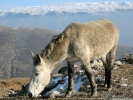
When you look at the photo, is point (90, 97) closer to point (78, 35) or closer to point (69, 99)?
point (69, 99)

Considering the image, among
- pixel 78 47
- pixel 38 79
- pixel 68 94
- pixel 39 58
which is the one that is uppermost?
pixel 78 47

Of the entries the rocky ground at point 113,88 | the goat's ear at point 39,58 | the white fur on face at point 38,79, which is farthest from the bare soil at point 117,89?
the goat's ear at point 39,58

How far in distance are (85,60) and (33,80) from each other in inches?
99.1

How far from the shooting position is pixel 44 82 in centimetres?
1179

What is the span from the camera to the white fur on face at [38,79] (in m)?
11.5

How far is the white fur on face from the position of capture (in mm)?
11453

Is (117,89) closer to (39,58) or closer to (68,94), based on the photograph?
(68,94)

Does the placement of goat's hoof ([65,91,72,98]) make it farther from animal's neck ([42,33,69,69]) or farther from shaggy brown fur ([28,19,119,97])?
animal's neck ([42,33,69,69])

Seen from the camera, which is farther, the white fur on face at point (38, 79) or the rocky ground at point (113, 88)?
the rocky ground at point (113, 88)

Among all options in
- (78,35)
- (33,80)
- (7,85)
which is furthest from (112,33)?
(7,85)

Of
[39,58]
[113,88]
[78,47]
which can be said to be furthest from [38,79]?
[113,88]

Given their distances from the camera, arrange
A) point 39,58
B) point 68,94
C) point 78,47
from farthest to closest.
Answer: point 68,94
point 78,47
point 39,58

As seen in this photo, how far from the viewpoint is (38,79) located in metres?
11.6

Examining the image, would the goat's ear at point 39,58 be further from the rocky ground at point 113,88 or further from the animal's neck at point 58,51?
the rocky ground at point 113,88
